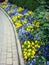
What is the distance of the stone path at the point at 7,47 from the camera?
639 centimetres

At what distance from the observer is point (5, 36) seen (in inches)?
354

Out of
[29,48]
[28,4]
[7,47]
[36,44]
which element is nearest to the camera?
[29,48]

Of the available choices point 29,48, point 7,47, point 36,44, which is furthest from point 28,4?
point 29,48

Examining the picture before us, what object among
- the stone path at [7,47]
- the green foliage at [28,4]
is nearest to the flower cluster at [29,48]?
the stone path at [7,47]

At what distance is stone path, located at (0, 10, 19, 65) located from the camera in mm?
6390

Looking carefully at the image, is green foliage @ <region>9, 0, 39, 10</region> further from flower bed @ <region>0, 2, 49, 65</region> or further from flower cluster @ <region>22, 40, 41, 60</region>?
flower cluster @ <region>22, 40, 41, 60</region>

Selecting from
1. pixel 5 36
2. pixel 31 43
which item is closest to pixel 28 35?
pixel 31 43

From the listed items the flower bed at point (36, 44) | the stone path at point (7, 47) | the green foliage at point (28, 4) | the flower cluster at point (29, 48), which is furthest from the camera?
the green foliage at point (28, 4)

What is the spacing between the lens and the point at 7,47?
7.56 m

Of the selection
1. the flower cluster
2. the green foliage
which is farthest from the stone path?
the green foliage

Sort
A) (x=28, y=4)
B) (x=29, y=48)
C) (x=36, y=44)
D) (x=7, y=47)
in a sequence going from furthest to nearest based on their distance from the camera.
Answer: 1. (x=28, y=4)
2. (x=7, y=47)
3. (x=36, y=44)
4. (x=29, y=48)

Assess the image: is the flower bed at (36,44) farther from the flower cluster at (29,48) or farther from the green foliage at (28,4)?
the green foliage at (28,4)

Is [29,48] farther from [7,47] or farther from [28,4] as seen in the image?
[28,4]

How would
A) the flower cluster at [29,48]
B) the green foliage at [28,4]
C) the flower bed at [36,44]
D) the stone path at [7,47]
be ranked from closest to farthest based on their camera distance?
the flower bed at [36,44] < the flower cluster at [29,48] < the stone path at [7,47] < the green foliage at [28,4]
